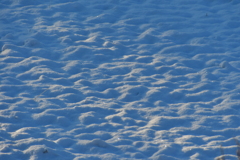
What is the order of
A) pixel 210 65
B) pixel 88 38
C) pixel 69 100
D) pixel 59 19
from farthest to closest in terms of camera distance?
1. pixel 59 19
2. pixel 88 38
3. pixel 210 65
4. pixel 69 100

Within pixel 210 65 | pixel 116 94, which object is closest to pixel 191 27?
pixel 210 65

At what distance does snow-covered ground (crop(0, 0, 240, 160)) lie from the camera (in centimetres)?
449

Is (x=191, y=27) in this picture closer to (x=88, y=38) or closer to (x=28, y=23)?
(x=88, y=38)

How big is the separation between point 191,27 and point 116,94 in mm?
2688

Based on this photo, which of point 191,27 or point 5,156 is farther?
point 191,27

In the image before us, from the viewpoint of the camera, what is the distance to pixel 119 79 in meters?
5.88

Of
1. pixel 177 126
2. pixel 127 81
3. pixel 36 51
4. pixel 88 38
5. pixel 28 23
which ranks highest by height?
pixel 28 23

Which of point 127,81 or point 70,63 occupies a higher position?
point 70,63

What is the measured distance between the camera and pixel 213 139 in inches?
180

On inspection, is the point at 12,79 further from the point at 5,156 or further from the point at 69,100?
the point at 5,156

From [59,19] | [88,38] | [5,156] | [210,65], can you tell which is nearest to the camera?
[5,156]

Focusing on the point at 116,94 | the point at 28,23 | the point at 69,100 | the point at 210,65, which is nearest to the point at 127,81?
the point at 116,94

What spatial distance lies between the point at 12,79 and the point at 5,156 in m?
1.86

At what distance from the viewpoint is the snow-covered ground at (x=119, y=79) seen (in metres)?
4.49
